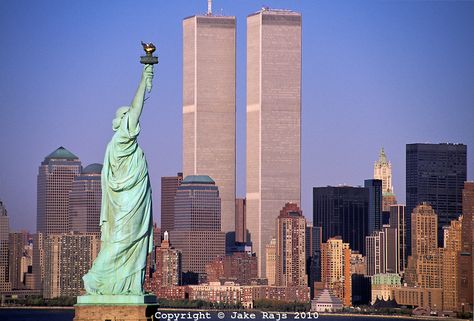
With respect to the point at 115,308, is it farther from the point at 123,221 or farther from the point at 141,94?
the point at 141,94

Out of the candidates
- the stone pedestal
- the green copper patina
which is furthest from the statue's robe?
the stone pedestal

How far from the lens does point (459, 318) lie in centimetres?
19388

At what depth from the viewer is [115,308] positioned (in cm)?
3331

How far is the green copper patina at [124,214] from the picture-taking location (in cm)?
3384

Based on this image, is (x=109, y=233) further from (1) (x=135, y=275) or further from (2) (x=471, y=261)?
(2) (x=471, y=261)

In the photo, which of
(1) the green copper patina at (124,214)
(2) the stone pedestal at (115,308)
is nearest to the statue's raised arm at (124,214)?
(1) the green copper patina at (124,214)

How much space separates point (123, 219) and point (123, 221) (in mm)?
50

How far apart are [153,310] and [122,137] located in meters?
3.26

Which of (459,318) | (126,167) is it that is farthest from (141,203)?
(459,318)

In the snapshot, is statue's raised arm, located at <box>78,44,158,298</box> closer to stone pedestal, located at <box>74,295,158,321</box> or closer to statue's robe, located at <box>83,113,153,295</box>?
statue's robe, located at <box>83,113,153,295</box>

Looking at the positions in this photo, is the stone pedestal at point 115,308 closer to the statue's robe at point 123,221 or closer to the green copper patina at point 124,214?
the green copper patina at point 124,214

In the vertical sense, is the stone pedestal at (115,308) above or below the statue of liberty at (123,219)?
below

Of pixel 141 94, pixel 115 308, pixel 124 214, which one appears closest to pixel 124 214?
pixel 124 214

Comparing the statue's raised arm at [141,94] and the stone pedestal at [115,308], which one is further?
the statue's raised arm at [141,94]
